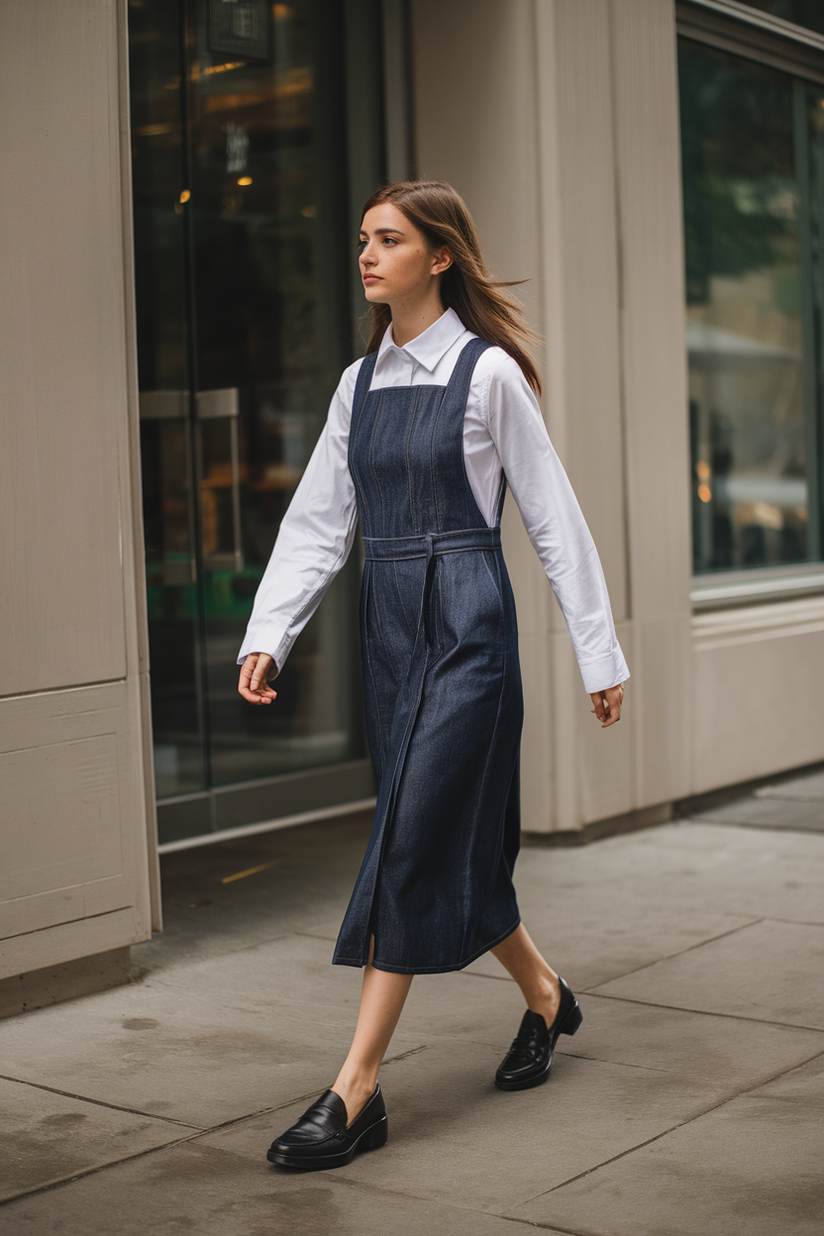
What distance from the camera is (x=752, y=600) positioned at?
24.5ft

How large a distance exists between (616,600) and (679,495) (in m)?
0.67

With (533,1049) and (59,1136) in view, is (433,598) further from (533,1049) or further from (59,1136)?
(59,1136)

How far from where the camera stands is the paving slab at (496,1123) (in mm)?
3031

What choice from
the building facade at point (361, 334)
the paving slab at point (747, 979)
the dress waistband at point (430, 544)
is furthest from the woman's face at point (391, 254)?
the building facade at point (361, 334)

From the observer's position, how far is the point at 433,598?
3.30 meters

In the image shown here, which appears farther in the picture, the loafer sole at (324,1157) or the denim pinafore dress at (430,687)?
the denim pinafore dress at (430,687)

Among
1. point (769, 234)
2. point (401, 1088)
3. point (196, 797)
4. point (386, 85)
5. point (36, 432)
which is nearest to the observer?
point (401, 1088)

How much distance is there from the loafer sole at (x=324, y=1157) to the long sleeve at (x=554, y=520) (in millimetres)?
1048

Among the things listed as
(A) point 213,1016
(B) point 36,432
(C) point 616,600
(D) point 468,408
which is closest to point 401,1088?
(A) point 213,1016

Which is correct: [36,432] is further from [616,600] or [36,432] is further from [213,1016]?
[616,600]

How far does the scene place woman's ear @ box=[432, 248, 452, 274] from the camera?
3389 mm

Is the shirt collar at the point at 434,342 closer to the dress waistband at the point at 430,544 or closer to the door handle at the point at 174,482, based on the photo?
the dress waistband at the point at 430,544

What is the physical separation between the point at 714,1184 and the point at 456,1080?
811mm

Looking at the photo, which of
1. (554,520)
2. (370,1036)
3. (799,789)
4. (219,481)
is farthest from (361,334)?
(799,789)
